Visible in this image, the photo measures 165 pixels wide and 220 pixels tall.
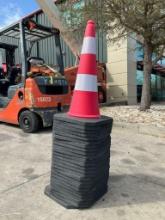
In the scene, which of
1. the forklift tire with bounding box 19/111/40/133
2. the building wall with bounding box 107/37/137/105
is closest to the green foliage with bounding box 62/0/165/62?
the forklift tire with bounding box 19/111/40/133

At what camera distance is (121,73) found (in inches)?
470

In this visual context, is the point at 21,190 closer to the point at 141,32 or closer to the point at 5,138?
the point at 5,138

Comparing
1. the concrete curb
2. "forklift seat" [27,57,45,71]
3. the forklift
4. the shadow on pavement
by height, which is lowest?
the shadow on pavement

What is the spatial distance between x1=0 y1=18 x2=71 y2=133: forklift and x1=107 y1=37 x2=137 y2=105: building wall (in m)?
4.95

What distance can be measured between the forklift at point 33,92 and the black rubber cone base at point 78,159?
132 inches

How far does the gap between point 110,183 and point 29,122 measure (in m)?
3.37

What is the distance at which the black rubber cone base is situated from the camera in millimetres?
2877

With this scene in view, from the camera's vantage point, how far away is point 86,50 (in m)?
3.12

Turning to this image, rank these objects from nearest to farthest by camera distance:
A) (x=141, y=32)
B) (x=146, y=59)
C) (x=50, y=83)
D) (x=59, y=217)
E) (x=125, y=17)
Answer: (x=59, y=217) → (x=50, y=83) → (x=125, y=17) → (x=141, y=32) → (x=146, y=59)

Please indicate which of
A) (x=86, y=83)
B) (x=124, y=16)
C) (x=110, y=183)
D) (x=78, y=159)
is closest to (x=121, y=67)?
(x=124, y=16)

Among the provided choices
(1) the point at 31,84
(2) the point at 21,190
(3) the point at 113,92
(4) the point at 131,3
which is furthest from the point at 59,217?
(3) the point at 113,92

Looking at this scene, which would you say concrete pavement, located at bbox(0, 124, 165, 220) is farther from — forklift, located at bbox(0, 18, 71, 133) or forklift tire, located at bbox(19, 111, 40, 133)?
forklift, located at bbox(0, 18, 71, 133)

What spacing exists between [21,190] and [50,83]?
11.7 feet

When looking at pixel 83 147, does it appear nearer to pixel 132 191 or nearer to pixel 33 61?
pixel 132 191
